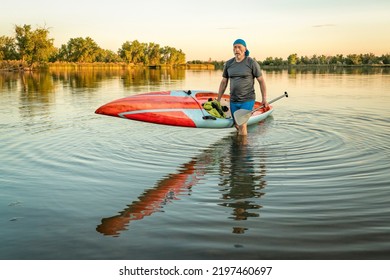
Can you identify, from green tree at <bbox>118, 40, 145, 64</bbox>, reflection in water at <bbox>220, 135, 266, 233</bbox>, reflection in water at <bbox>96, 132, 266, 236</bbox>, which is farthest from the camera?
green tree at <bbox>118, 40, 145, 64</bbox>

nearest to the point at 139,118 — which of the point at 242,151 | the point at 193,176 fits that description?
the point at 242,151

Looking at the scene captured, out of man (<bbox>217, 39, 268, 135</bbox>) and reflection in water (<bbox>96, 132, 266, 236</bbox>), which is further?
man (<bbox>217, 39, 268, 135</bbox>)

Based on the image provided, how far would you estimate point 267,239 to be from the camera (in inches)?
153

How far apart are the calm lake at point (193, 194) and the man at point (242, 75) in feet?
3.77

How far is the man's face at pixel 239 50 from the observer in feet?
26.8

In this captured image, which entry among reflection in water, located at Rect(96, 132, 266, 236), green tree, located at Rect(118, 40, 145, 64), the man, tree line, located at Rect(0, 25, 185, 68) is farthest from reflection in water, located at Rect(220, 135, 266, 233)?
green tree, located at Rect(118, 40, 145, 64)

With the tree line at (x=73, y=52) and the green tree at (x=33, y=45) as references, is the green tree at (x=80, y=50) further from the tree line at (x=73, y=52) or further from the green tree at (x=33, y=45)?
the green tree at (x=33, y=45)

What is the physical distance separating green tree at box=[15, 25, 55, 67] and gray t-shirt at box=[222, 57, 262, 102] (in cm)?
9097

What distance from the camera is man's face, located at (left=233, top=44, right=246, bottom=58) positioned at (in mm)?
8156

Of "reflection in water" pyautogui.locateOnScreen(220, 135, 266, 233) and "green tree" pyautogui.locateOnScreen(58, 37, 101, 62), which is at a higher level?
"green tree" pyautogui.locateOnScreen(58, 37, 101, 62)

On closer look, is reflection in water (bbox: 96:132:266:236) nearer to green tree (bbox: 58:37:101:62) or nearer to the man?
the man
